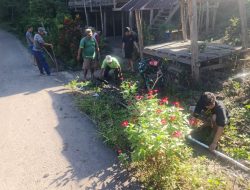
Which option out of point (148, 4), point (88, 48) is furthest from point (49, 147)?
point (148, 4)

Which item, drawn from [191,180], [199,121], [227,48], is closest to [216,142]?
[199,121]

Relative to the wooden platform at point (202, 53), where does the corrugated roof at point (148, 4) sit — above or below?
above

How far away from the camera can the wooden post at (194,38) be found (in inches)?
321

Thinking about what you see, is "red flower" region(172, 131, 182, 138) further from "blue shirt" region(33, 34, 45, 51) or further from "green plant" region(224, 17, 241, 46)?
"green plant" region(224, 17, 241, 46)

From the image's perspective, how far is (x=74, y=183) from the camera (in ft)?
16.0

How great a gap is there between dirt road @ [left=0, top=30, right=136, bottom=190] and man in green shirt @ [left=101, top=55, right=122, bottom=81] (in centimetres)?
138

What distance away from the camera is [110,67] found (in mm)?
9156

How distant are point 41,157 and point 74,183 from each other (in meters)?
1.16

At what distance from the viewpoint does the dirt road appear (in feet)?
16.3

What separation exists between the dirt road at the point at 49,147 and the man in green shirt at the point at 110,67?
138cm

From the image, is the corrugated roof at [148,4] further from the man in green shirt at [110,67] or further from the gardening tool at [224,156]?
the gardening tool at [224,156]

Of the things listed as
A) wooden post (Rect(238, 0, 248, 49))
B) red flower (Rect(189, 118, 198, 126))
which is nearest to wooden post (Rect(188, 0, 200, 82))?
wooden post (Rect(238, 0, 248, 49))

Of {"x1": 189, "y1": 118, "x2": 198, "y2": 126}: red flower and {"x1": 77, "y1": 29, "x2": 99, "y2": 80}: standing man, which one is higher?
{"x1": 77, "y1": 29, "x2": 99, "y2": 80}: standing man

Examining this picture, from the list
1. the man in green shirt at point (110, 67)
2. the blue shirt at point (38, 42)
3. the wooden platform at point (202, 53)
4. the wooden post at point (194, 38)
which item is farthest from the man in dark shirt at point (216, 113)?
the blue shirt at point (38, 42)
